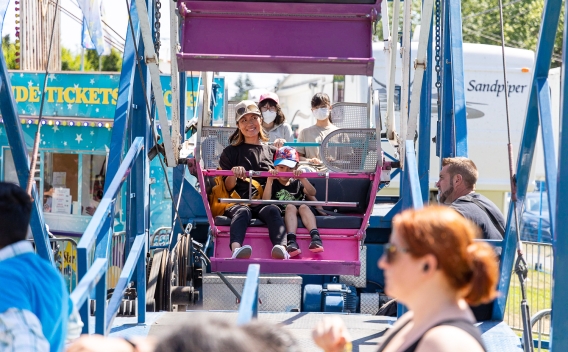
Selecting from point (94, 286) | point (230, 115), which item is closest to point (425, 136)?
point (230, 115)

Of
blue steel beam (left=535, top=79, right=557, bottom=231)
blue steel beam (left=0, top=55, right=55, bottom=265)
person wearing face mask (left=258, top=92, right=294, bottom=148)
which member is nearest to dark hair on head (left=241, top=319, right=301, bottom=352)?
blue steel beam (left=535, top=79, right=557, bottom=231)

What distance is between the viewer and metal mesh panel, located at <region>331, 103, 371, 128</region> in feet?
25.6

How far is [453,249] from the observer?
207 cm

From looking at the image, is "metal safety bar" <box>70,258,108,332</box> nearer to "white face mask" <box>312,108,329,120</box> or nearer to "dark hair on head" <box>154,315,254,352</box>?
"dark hair on head" <box>154,315,254,352</box>

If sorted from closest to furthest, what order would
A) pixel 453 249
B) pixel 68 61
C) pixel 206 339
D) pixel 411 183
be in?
pixel 206 339
pixel 453 249
pixel 411 183
pixel 68 61

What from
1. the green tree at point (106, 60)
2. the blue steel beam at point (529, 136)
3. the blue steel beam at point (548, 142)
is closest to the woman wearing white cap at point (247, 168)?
the blue steel beam at point (529, 136)

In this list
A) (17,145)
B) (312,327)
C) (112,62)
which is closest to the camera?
(17,145)

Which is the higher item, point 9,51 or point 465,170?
point 9,51

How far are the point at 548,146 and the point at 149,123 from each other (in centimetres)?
298

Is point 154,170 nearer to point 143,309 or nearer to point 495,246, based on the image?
point 143,309

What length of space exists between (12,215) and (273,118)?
16.5 ft

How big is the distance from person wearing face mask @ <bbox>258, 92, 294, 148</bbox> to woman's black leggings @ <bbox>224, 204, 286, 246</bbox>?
155 cm

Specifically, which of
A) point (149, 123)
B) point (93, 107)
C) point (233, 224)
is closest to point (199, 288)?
point (233, 224)

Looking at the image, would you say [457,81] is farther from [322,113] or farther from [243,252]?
[243,252]
